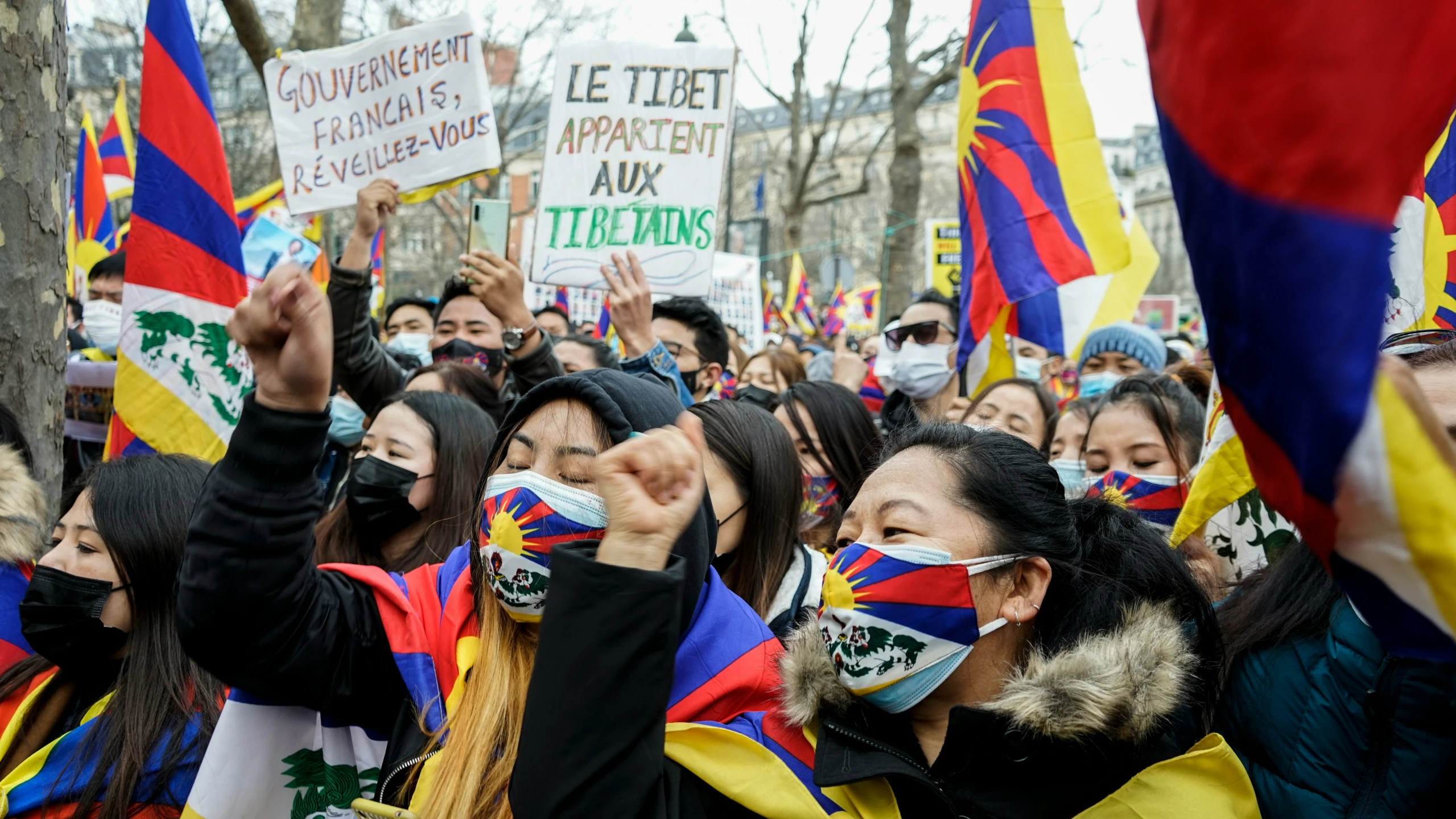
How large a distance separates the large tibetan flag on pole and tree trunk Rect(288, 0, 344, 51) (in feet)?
5.68

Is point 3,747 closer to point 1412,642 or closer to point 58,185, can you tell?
point 58,185

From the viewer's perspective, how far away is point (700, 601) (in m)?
2.11

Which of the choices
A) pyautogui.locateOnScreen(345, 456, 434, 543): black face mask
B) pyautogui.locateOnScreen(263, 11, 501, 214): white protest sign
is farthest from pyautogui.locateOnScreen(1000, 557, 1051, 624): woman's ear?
pyautogui.locateOnScreen(263, 11, 501, 214): white protest sign

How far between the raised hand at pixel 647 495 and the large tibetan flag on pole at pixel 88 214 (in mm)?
7125

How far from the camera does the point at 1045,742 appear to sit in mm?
1787

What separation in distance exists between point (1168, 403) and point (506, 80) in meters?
26.7

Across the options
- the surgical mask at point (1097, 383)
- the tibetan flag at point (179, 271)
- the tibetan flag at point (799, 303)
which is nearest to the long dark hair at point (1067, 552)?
the tibetan flag at point (179, 271)

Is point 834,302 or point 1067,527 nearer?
point 1067,527

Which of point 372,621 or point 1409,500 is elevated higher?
point 1409,500

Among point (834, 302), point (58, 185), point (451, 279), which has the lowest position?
point (834, 302)

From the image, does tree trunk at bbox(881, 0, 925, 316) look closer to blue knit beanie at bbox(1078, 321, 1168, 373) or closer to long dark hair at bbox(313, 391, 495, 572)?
blue knit beanie at bbox(1078, 321, 1168, 373)

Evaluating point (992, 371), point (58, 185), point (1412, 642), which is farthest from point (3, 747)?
point (992, 371)

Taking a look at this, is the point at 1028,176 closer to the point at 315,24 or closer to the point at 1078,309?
the point at 1078,309

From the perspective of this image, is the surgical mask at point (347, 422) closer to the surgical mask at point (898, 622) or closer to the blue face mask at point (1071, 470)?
the blue face mask at point (1071, 470)
